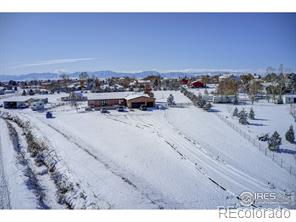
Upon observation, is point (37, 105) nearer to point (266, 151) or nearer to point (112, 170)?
point (112, 170)

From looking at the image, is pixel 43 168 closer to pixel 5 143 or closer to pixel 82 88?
pixel 5 143

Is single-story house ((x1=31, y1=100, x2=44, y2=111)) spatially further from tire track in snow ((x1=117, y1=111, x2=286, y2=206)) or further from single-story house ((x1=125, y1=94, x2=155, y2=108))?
tire track in snow ((x1=117, y1=111, x2=286, y2=206))

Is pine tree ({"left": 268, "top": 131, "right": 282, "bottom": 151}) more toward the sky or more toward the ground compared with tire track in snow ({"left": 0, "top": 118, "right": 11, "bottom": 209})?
more toward the sky

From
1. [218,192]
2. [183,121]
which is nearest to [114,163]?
[218,192]

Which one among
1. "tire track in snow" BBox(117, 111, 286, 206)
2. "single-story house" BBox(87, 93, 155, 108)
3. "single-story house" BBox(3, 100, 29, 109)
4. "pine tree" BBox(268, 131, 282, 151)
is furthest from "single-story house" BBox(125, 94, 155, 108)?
"pine tree" BBox(268, 131, 282, 151)

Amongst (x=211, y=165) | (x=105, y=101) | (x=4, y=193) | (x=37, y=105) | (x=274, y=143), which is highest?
(x=105, y=101)

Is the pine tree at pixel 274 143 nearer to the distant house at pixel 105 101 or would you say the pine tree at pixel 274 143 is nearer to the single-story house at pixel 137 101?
the single-story house at pixel 137 101

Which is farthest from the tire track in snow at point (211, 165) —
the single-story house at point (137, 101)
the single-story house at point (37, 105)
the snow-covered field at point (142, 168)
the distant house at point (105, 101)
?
the single-story house at point (37, 105)

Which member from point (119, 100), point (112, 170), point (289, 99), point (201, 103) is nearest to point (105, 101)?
point (119, 100)
